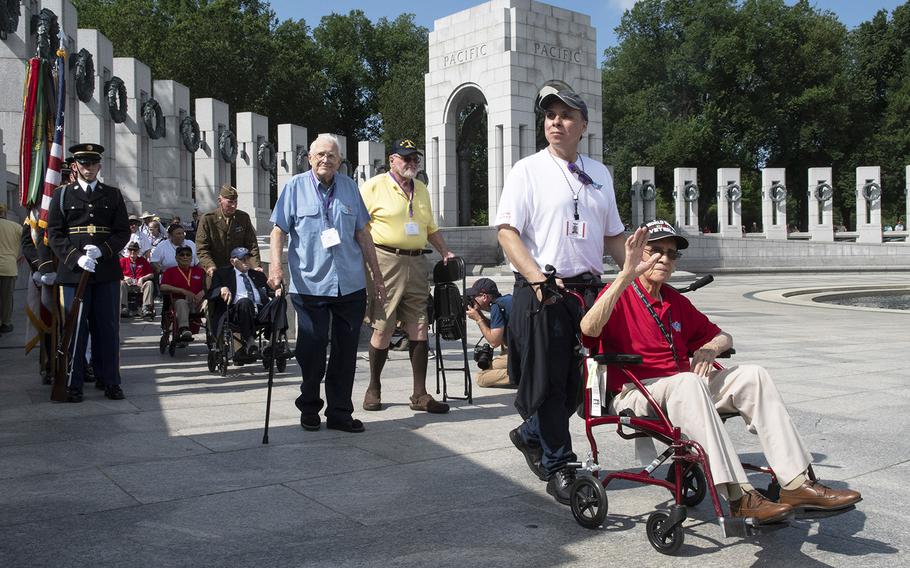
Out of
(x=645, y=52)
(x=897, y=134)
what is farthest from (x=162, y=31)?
(x=897, y=134)

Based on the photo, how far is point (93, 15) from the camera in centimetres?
5216

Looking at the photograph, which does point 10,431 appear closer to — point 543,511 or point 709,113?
point 543,511

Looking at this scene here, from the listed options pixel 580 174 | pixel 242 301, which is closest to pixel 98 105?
pixel 242 301

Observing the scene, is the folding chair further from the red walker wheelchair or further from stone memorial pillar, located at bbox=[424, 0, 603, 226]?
stone memorial pillar, located at bbox=[424, 0, 603, 226]

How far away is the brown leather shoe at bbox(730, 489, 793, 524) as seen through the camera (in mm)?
3582

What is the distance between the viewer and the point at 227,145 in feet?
94.3

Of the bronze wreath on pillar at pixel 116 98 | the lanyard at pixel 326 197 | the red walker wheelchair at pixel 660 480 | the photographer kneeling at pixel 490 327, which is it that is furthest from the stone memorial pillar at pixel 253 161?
the red walker wheelchair at pixel 660 480

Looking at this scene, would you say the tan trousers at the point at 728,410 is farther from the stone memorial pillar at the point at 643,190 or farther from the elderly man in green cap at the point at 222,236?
the stone memorial pillar at the point at 643,190

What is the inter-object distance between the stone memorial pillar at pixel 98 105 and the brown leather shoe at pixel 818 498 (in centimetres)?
2055

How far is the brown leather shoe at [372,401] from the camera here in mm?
6891

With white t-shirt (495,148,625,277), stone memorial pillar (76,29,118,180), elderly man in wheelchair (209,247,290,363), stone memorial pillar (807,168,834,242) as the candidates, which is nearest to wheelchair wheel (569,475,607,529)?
white t-shirt (495,148,625,277)

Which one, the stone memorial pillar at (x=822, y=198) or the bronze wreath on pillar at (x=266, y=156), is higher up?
the bronze wreath on pillar at (x=266, y=156)

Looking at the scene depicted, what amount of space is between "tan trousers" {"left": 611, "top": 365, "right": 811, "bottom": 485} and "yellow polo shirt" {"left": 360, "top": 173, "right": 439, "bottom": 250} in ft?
10.0

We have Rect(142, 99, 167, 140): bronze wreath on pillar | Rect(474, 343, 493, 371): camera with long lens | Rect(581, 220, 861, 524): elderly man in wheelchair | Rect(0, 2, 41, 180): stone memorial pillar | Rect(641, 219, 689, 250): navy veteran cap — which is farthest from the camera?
Rect(142, 99, 167, 140): bronze wreath on pillar
